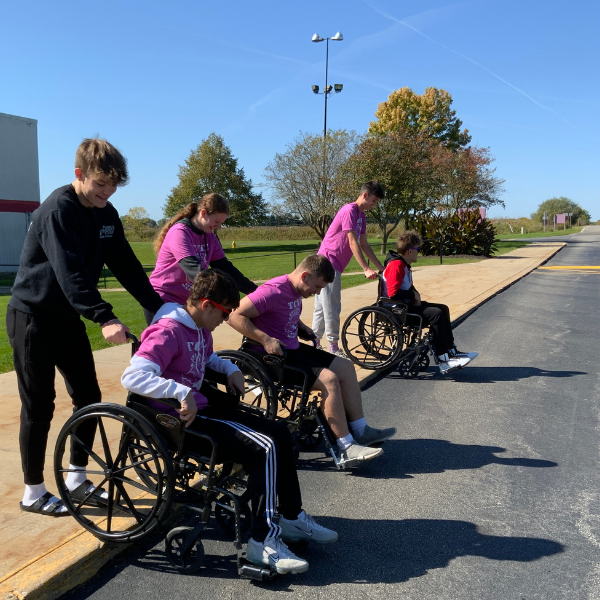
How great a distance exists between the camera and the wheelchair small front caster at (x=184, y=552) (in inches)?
109

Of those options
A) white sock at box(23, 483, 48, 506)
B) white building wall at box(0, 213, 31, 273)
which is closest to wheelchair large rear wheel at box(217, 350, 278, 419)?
white sock at box(23, 483, 48, 506)

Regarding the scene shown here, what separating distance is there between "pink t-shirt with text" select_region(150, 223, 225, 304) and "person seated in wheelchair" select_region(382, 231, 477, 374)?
258 cm

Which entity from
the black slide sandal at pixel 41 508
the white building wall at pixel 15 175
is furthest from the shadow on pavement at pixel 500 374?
the white building wall at pixel 15 175

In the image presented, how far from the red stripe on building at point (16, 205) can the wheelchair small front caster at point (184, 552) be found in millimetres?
27509

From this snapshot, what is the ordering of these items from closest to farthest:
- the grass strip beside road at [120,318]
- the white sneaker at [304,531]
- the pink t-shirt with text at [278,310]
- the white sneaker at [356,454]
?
the white sneaker at [304,531] < the white sneaker at [356,454] < the pink t-shirt with text at [278,310] < the grass strip beside road at [120,318]

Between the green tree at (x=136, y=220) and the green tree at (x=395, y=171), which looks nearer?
the green tree at (x=395, y=171)

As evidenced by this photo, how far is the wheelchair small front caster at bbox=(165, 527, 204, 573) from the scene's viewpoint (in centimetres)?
278

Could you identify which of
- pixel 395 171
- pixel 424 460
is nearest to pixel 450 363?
pixel 424 460

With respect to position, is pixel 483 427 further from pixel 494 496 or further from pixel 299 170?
pixel 299 170

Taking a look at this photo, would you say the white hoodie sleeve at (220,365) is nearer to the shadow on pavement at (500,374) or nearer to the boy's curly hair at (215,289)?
the boy's curly hair at (215,289)

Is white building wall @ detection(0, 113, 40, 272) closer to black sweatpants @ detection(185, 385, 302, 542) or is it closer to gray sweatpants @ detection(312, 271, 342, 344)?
gray sweatpants @ detection(312, 271, 342, 344)

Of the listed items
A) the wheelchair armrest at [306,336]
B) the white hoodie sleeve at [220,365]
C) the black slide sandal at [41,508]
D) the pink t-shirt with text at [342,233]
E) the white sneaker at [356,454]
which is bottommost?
the black slide sandal at [41,508]

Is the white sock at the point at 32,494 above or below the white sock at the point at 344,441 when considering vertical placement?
below

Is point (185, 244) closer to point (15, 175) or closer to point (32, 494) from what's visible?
point (32, 494)
